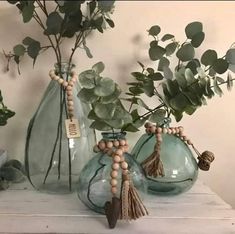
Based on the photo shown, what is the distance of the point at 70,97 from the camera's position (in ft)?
3.21

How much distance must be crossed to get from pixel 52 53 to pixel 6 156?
0.32 meters

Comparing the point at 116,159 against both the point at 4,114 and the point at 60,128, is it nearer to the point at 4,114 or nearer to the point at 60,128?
the point at 60,128

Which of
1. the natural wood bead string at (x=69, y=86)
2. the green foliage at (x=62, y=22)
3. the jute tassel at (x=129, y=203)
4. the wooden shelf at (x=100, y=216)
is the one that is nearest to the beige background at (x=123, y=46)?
the green foliage at (x=62, y=22)

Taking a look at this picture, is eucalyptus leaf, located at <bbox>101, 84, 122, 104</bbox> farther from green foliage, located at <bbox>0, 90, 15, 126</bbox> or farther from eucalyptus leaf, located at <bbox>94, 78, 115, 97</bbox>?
green foliage, located at <bbox>0, 90, 15, 126</bbox>

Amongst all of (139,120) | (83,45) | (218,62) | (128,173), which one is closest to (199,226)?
(128,173)

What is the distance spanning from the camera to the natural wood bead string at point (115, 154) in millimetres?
810

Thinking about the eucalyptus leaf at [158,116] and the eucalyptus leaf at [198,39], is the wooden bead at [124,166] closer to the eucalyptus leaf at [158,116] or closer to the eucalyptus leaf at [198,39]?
the eucalyptus leaf at [158,116]

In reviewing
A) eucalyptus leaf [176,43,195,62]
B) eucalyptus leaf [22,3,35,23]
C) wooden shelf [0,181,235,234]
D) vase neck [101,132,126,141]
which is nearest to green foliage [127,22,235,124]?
eucalyptus leaf [176,43,195,62]

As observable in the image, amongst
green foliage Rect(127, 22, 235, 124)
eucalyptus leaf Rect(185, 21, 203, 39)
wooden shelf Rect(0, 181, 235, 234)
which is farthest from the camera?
eucalyptus leaf Rect(185, 21, 203, 39)

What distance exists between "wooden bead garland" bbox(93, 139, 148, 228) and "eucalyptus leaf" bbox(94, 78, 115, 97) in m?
0.12

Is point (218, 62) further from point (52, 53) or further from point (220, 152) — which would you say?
point (52, 53)

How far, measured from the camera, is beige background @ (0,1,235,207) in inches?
43.3

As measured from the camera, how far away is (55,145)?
100 cm

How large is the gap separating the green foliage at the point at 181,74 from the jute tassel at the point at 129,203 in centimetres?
19
